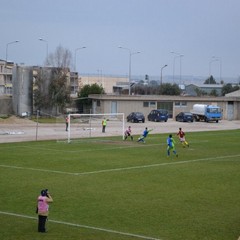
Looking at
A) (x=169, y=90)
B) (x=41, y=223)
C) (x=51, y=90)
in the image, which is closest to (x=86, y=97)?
(x=51, y=90)

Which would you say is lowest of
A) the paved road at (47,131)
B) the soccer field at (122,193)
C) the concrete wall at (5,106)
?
the soccer field at (122,193)

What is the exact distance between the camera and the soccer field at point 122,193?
18.6 metres

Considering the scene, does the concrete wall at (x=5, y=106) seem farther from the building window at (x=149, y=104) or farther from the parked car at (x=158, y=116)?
the parked car at (x=158, y=116)

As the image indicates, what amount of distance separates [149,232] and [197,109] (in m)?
78.7

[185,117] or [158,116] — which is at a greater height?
[158,116]

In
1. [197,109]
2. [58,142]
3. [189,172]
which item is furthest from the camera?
[197,109]

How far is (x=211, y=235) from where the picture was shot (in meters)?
17.8

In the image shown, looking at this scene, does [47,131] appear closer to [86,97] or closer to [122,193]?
[86,97]

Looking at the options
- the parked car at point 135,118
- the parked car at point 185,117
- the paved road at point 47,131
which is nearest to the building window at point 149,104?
the parked car at point 185,117

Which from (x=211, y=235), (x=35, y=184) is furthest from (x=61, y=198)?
(x=211, y=235)

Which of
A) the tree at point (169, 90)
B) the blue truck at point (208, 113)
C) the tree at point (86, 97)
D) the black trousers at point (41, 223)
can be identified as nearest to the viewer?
the black trousers at point (41, 223)

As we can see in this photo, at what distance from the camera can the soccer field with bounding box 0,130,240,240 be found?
61.0 feet

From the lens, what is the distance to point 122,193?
25.4 meters

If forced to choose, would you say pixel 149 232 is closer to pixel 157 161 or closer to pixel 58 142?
pixel 157 161
